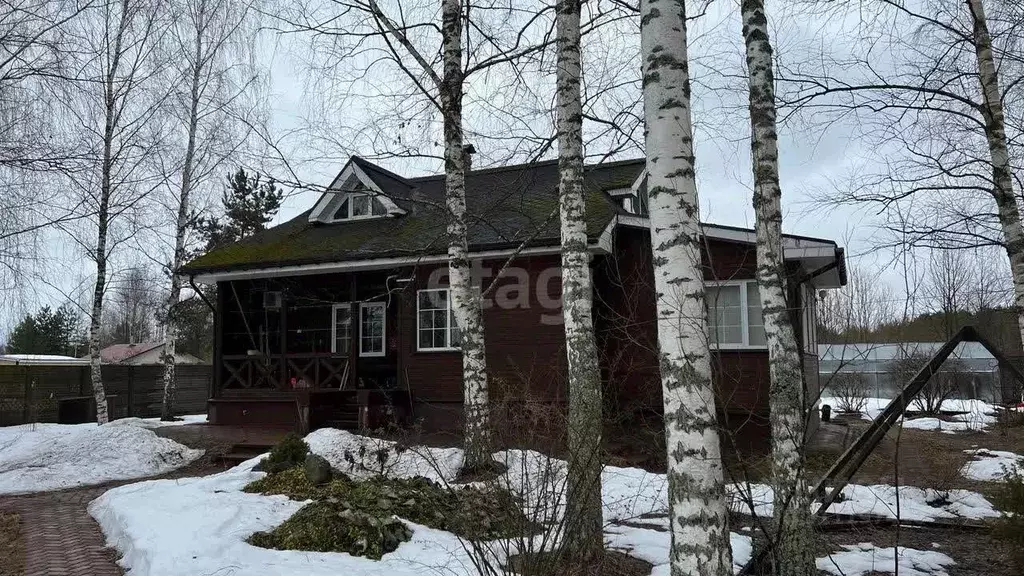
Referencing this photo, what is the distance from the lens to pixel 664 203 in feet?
11.6

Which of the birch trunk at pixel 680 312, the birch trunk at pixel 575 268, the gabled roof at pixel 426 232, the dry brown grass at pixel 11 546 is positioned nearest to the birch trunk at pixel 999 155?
the gabled roof at pixel 426 232

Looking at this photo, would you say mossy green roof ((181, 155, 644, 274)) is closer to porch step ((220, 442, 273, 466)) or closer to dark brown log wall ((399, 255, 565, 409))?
dark brown log wall ((399, 255, 565, 409))

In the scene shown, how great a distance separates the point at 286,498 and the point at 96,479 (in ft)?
16.8

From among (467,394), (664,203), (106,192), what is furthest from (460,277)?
(106,192)

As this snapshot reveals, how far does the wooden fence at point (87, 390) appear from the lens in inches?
663

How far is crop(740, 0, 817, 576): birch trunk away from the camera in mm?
4441

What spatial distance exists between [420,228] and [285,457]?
659cm

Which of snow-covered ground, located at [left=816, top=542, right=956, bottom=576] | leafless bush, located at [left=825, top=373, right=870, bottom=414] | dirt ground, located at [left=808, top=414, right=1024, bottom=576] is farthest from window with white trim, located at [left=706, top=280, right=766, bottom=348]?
snow-covered ground, located at [left=816, top=542, right=956, bottom=576]

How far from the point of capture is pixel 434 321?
1368 centimetres

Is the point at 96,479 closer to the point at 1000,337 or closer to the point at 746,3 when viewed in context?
the point at 746,3

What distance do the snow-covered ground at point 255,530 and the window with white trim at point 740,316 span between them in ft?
12.8

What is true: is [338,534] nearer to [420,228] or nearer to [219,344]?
[420,228]

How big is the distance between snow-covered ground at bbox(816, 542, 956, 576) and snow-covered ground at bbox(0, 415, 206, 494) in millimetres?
9984

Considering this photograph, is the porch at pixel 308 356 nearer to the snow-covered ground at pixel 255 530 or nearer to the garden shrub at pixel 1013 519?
the snow-covered ground at pixel 255 530
